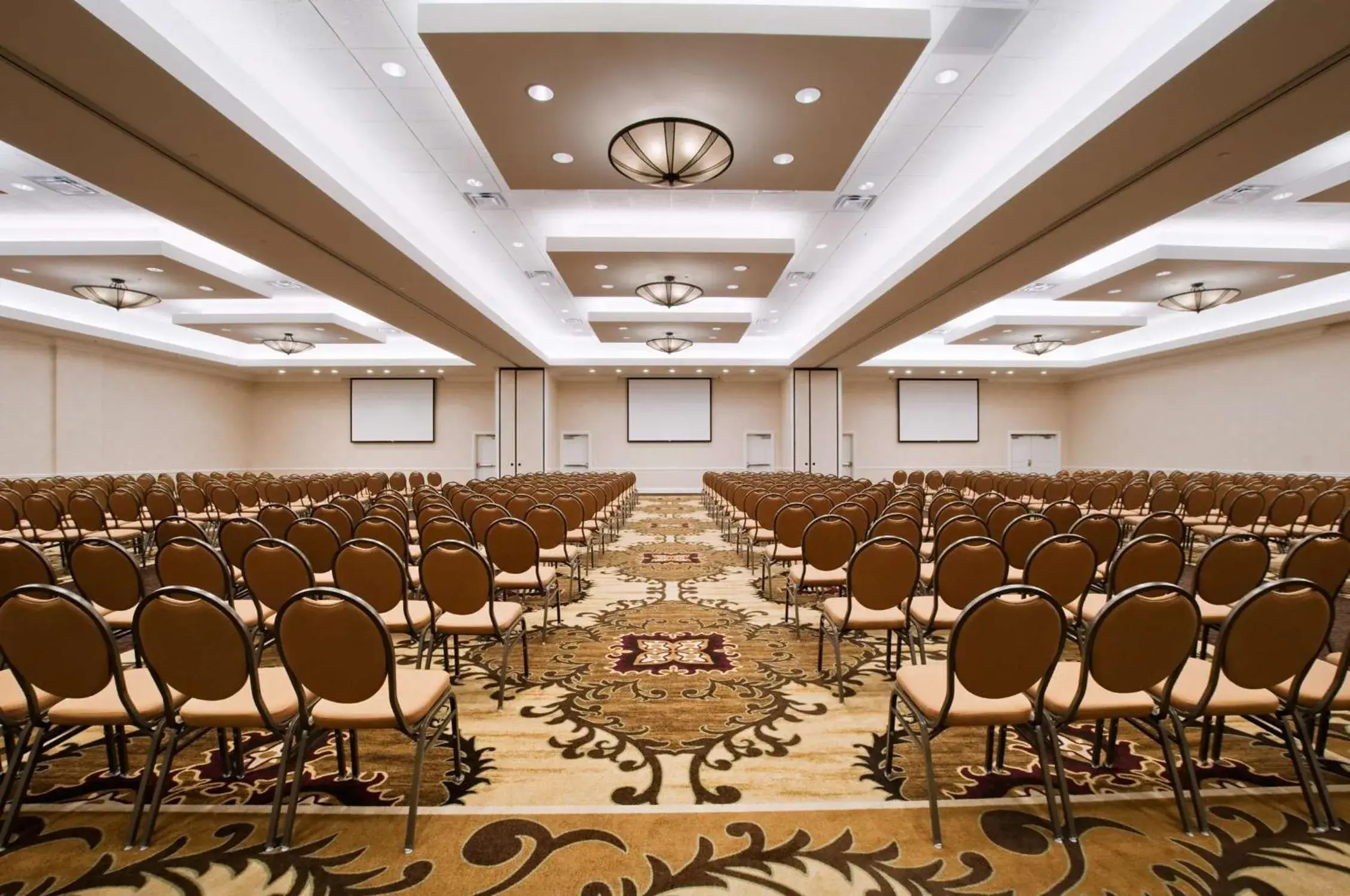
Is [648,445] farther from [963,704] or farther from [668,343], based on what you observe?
[963,704]

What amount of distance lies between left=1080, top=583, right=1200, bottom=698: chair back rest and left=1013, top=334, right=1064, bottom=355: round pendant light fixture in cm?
1410

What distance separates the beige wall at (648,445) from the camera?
2030cm

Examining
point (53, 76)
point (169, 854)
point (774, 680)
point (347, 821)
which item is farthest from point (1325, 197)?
point (53, 76)

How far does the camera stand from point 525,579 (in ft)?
15.4

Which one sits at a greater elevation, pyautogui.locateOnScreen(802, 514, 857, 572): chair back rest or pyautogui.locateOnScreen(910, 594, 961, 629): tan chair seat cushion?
pyautogui.locateOnScreen(802, 514, 857, 572): chair back rest

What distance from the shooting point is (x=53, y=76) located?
153 inches

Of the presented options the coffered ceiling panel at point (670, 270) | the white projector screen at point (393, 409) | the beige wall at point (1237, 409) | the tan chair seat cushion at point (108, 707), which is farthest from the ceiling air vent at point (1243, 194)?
the white projector screen at point (393, 409)

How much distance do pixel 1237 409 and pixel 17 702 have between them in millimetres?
19522

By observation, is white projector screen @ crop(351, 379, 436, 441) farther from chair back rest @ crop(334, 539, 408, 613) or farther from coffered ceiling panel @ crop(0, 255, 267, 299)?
chair back rest @ crop(334, 539, 408, 613)

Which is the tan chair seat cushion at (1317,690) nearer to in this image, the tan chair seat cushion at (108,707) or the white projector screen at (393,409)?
the tan chair seat cushion at (108,707)

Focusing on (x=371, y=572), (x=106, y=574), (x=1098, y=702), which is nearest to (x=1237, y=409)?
(x=1098, y=702)

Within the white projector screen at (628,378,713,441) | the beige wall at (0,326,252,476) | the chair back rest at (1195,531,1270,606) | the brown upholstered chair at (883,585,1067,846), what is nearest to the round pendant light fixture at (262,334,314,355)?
the beige wall at (0,326,252,476)

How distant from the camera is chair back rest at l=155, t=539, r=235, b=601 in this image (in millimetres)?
3322

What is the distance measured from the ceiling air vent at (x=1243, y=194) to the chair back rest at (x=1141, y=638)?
7.55m
